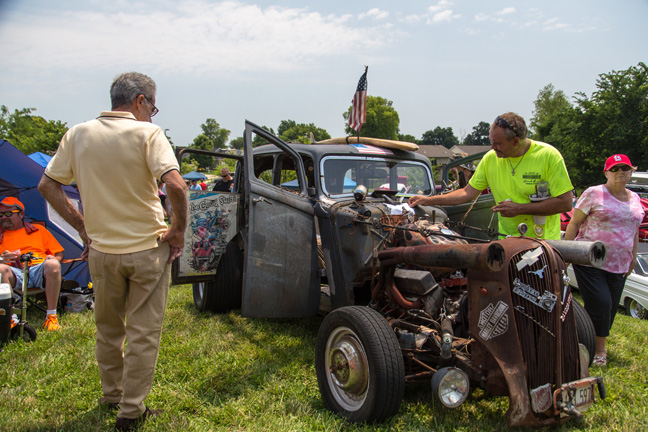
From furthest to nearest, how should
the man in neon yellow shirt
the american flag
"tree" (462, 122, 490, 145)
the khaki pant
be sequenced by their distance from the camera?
1. "tree" (462, 122, 490, 145)
2. the american flag
3. the man in neon yellow shirt
4. the khaki pant

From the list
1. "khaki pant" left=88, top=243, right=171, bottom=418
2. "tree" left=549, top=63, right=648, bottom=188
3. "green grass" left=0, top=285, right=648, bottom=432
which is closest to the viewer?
"khaki pant" left=88, top=243, right=171, bottom=418

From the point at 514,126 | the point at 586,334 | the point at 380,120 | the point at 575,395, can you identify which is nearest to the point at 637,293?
the point at 586,334

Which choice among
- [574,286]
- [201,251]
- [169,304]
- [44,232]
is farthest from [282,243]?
[574,286]

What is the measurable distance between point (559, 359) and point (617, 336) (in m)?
2.84

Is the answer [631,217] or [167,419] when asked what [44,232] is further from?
[631,217]

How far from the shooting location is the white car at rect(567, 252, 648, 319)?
6.00 m

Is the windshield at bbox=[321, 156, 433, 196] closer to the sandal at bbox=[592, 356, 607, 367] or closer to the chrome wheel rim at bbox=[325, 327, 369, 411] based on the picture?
the chrome wheel rim at bbox=[325, 327, 369, 411]

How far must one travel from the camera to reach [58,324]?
15.3ft

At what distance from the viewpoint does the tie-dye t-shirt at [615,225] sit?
3695 mm

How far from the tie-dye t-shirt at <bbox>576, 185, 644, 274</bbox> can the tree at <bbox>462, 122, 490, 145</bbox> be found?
10907cm

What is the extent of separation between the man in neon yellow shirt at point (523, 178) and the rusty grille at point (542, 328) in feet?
2.92

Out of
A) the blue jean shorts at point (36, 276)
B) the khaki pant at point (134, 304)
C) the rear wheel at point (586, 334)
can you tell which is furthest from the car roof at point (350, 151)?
the blue jean shorts at point (36, 276)

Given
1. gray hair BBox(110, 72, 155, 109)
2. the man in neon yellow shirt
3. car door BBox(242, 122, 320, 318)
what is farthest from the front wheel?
gray hair BBox(110, 72, 155, 109)

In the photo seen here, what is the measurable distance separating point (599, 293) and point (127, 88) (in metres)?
3.84
